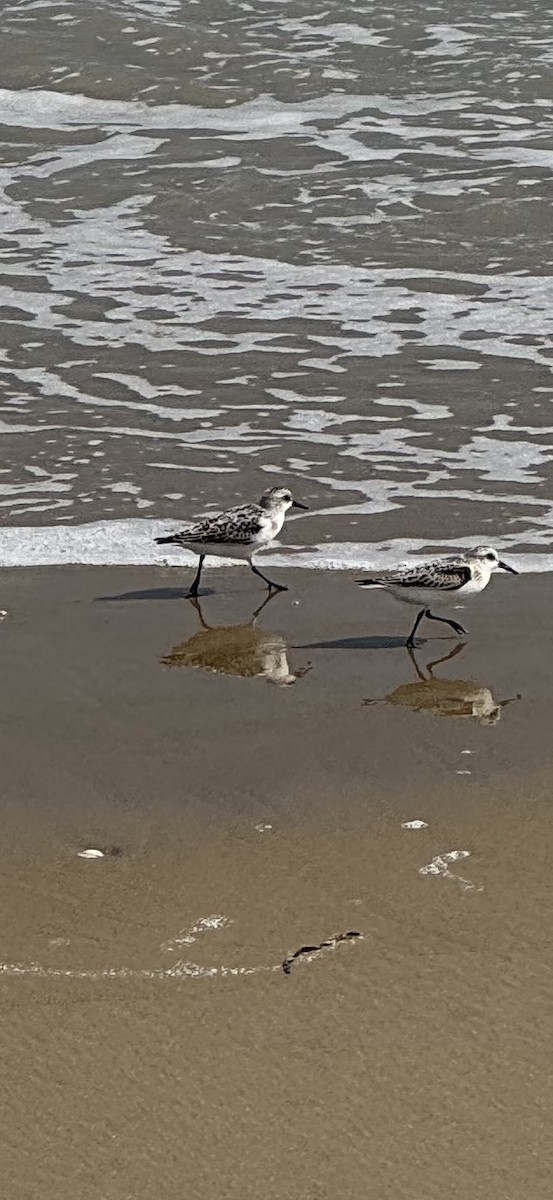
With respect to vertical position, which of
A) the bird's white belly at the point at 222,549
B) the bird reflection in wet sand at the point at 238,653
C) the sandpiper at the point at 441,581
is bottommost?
the bird reflection in wet sand at the point at 238,653

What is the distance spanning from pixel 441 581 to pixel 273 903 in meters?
2.31

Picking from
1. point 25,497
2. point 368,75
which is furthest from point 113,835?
point 368,75

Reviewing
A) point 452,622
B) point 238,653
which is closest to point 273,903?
point 238,653

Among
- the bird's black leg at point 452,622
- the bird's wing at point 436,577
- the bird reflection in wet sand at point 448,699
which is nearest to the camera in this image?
the bird reflection in wet sand at point 448,699

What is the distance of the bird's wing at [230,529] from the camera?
23.0 ft

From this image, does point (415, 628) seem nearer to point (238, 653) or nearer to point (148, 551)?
point (238, 653)

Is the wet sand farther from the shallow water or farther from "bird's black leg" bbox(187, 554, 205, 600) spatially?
the shallow water

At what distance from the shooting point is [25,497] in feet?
27.0

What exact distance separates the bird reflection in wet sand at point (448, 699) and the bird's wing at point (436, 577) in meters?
0.40

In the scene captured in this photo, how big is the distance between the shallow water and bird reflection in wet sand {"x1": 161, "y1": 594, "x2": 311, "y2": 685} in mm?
919

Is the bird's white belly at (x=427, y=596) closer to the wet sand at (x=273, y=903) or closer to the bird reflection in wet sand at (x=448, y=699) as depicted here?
the wet sand at (x=273, y=903)

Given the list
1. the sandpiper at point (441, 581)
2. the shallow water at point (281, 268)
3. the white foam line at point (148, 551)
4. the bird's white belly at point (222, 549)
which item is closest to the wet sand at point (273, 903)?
the sandpiper at point (441, 581)

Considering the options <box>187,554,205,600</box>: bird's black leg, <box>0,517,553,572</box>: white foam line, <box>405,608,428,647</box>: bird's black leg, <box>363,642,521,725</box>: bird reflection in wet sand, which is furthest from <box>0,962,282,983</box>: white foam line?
<box>0,517,553,572</box>: white foam line

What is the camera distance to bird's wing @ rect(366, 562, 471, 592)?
6414mm
